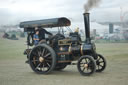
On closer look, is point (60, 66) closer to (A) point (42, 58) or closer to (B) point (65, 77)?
(A) point (42, 58)

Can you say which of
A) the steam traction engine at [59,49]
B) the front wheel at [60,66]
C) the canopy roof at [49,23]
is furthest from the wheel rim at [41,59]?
the canopy roof at [49,23]

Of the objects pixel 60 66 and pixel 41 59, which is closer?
pixel 41 59

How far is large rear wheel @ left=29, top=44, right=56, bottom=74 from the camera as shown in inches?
314

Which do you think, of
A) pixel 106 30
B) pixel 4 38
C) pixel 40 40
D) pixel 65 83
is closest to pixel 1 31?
pixel 4 38

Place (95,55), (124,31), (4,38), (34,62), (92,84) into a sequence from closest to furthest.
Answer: (92,84), (95,55), (34,62), (4,38), (124,31)

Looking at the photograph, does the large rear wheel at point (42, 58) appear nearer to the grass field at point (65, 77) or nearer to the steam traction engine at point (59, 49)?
the steam traction engine at point (59, 49)

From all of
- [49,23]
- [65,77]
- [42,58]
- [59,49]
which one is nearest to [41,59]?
[42,58]

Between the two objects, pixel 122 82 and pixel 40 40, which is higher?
pixel 40 40

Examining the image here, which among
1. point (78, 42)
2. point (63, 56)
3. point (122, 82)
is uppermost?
point (78, 42)

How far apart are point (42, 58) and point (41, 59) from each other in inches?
2.2

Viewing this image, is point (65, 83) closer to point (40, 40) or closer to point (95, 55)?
point (95, 55)

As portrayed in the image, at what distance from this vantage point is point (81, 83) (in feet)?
20.5

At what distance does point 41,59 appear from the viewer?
8195 mm

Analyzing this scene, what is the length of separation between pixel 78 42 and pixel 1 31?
30.9 m
